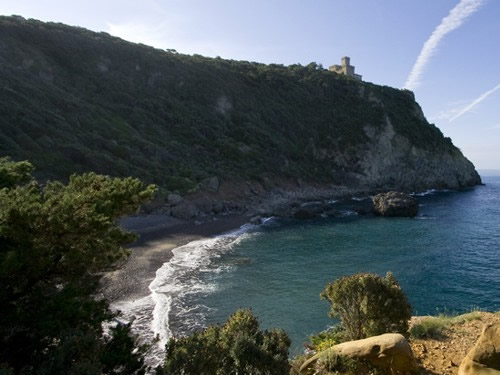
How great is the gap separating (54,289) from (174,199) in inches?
1553

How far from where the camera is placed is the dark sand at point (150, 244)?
23.8 meters

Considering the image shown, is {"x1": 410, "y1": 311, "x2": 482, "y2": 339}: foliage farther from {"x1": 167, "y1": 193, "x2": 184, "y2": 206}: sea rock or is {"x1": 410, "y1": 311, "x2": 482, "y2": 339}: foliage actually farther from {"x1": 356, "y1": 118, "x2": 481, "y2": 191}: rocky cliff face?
{"x1": 356, "y1": 118, "x2": 481, "y2": 191}: rocky cliff face

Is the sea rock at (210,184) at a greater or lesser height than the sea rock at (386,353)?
greater

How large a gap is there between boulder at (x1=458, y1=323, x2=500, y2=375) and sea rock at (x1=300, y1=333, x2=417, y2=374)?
1.16 meters

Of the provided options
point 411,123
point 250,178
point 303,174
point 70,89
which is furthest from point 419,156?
point 70,89

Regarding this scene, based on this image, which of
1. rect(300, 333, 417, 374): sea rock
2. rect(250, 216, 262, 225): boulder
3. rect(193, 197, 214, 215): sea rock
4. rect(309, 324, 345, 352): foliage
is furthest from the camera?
rect(193, 197, 214, 215): sea rock

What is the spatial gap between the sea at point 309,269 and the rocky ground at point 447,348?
571 centimetres

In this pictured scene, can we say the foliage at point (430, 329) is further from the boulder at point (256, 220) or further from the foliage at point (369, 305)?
the boulder at point (256, 220)

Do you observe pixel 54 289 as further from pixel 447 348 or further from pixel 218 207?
pixel 218 207

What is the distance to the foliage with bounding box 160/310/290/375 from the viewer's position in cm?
750

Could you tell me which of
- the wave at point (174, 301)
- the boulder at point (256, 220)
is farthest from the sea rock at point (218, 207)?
the wave at point (174, 301)

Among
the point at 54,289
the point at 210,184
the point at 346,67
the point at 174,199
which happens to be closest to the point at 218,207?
the point at 210,184

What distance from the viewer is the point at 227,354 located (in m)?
8.20

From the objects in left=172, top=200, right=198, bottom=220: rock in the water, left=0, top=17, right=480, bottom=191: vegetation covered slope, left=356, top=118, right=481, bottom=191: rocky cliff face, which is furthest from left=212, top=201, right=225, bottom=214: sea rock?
left=356, top=118, right=481, bottom=191: rocky cliff face
